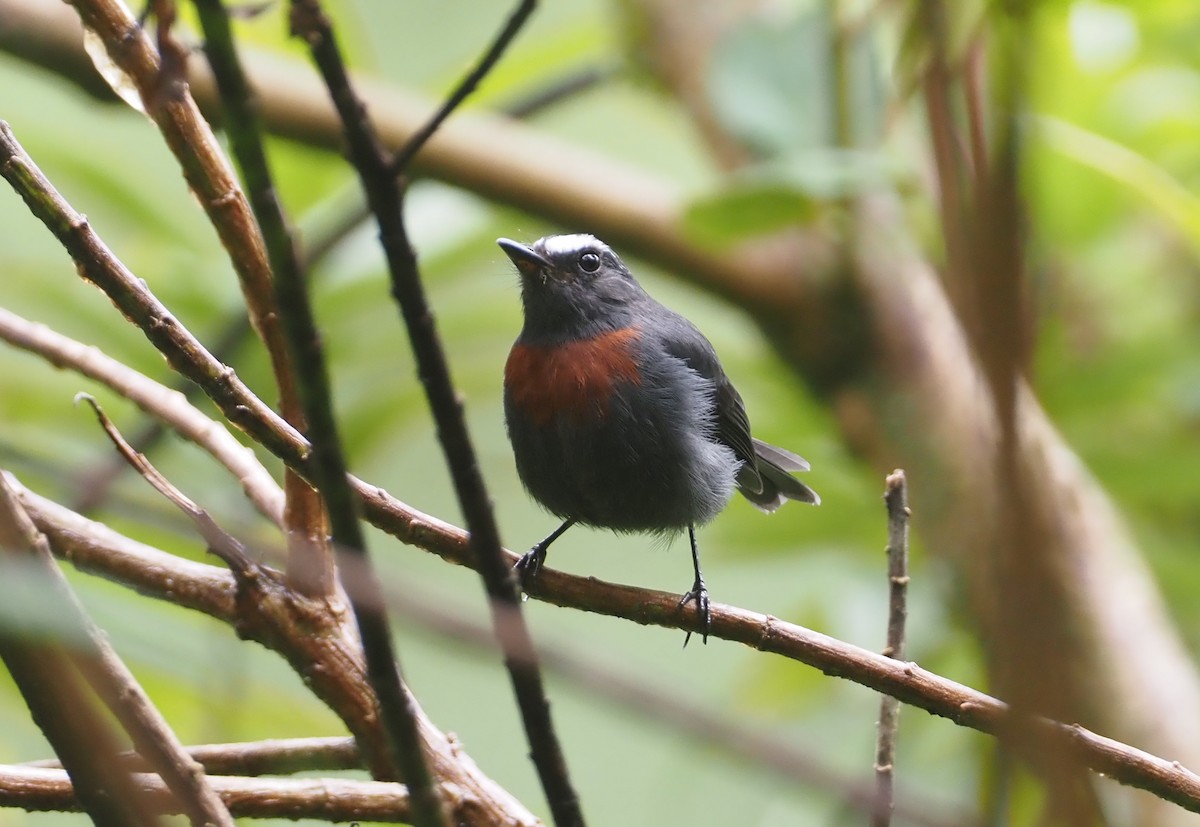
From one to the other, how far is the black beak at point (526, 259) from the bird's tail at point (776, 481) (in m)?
0.73

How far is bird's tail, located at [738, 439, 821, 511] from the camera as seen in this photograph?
3242mm

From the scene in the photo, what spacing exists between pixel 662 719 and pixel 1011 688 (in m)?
0.16

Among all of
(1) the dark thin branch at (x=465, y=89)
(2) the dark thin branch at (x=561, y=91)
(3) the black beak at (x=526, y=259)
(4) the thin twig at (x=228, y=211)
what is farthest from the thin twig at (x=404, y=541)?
(2) the dark thin branch at (x=561, y=91)

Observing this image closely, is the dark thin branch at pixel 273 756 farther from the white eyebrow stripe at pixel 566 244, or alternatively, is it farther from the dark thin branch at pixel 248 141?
the white eyebrow stripe at pixel 566 244

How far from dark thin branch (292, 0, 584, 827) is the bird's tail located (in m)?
2.37

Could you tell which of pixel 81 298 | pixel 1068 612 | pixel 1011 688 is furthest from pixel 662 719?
pixel 81 298

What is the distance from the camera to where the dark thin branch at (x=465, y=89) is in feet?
2.53

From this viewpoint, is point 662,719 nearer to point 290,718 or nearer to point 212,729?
point 212,729

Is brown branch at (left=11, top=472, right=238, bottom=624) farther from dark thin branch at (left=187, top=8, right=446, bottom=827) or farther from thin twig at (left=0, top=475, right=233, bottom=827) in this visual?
dark thin branch at (left=187, top=8, right=446, bottom=827)

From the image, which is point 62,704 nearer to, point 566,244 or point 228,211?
point 228,211

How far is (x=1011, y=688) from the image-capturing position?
0.56 metres

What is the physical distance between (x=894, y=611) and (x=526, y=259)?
159 centimetres

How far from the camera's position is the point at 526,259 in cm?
295

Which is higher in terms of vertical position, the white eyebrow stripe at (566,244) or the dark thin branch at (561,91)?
the dark thin branch at (561,91)
